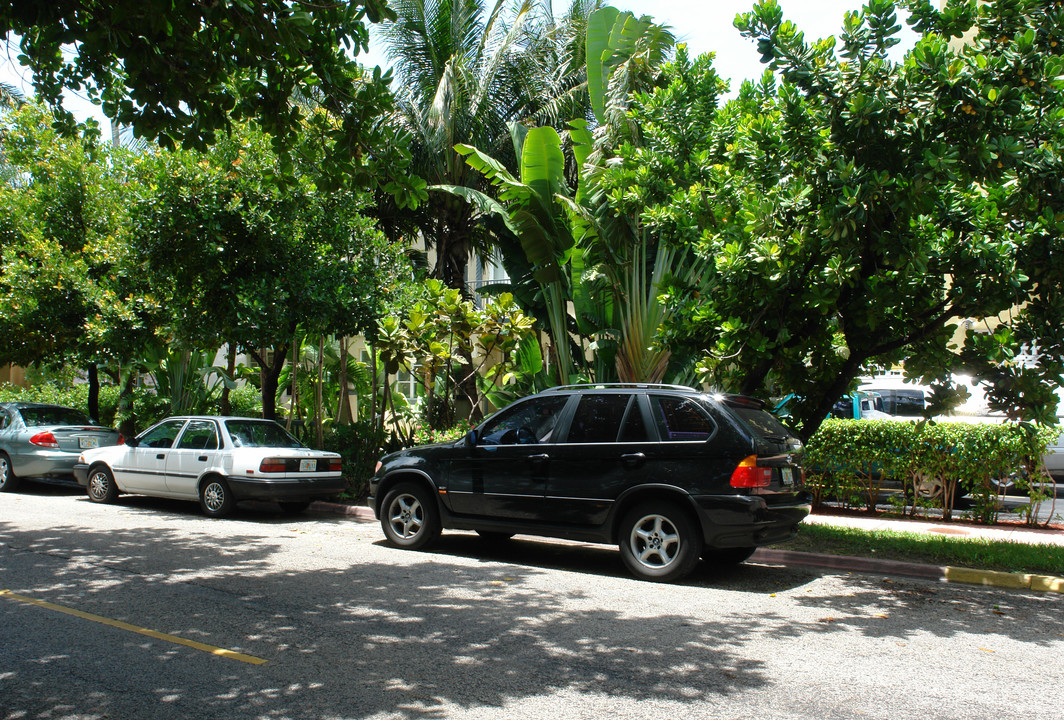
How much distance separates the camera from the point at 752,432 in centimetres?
770

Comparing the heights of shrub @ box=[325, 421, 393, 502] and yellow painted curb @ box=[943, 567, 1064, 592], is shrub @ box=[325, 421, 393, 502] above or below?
above

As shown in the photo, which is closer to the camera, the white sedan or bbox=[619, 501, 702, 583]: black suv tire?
bbox=[619, 501, 702, 583]: black suv tire

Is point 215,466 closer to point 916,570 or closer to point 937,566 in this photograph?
point 916,570

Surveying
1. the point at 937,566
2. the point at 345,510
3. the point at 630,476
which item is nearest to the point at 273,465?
the point at 345,510

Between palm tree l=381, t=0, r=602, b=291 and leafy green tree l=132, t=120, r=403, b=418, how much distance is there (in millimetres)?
3818

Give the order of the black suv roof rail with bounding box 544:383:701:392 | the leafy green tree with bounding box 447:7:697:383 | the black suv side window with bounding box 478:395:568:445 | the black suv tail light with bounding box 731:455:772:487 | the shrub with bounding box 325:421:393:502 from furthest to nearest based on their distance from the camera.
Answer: the shrub with bounding box 325:421:393:502
the leafy green tree with bounding box 447:7:697:383
the black suv side window with bounding box 478:395:568:445
the black suv roof rail with bounding box 544:383:701:392
the black suv tail light with bounding box 731:455:772:487

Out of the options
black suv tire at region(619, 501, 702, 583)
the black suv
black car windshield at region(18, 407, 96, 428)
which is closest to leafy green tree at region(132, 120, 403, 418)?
black car windshield at region(18, 407, 96, 428)

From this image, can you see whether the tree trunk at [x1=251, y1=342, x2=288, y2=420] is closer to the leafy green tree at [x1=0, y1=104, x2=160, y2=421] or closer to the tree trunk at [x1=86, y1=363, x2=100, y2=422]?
the leafy green tree at [x1=0, y1=104, x2=160, y2=421]

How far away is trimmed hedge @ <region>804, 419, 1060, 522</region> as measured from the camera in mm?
11844

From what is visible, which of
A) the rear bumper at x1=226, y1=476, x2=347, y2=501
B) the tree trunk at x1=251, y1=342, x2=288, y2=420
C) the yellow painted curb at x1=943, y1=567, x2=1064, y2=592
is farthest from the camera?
the tree trunk at x1=251, y1=342, x2=288, y2=420

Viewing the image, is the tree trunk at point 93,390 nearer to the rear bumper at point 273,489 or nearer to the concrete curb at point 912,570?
the rear bumper at point 273,489

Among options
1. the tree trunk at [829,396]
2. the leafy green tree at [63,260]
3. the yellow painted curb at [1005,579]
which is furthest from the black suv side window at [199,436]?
the yellow painted curb at [1005,579]

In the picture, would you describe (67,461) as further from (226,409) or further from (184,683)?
(184,683)

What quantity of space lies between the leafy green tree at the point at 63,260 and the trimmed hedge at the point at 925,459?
12391 millimetres
